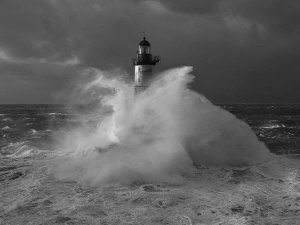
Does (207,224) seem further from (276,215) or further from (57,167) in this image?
(57,167)

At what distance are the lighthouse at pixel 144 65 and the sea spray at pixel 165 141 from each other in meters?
0.60

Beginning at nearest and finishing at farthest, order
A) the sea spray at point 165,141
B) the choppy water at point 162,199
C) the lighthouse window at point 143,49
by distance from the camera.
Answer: the choppy water at point 162,199, the sea spray at point 165,141, the lighthouse window at point 143,49

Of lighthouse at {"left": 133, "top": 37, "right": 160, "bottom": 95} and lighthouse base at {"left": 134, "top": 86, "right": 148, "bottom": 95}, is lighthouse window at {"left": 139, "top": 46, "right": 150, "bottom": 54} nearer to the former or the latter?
lighthouse at {"left": 133, "top": 37, "right": 160, "bottom": 95}

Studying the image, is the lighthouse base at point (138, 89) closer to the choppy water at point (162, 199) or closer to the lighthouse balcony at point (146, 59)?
the lighthouse balcony at point (146, 59)

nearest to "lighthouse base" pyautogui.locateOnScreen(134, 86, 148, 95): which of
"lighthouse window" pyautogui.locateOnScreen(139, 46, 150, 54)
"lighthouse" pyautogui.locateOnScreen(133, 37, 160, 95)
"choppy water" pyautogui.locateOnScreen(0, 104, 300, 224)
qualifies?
"lighthouse" pyautogui.locateOnScreen(133, 37, 160, 95)

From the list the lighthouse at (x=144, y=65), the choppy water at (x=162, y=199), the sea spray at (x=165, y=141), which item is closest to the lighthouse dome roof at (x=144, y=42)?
the lighthouse at (x=144, y=65)

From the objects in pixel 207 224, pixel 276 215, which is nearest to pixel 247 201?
pixel 276 215

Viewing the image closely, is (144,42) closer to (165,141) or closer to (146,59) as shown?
(146,59)

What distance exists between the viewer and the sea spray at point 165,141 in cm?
1260

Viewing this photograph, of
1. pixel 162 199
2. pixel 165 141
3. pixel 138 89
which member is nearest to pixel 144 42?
pixel 138 89

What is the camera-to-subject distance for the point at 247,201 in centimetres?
981

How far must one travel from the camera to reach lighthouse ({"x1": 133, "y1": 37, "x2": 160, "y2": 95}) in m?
18.3

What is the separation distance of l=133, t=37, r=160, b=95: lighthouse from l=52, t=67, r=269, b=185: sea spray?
598 mm

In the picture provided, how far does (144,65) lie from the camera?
1839cm
